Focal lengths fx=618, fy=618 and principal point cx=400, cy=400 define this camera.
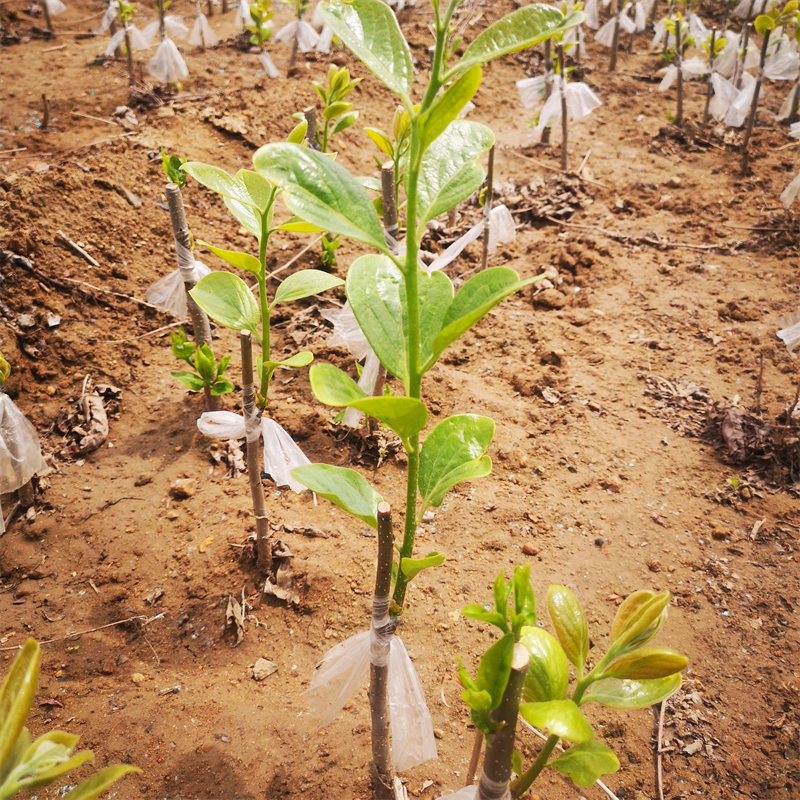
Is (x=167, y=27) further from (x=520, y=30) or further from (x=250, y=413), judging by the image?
(x=520, y=30)

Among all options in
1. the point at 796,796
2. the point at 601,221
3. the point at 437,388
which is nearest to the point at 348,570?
the point at 437,388

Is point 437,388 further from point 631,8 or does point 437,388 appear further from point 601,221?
point 631,8

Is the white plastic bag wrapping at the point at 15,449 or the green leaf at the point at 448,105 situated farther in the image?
the white plastic bag wrapping at the point at 15,449

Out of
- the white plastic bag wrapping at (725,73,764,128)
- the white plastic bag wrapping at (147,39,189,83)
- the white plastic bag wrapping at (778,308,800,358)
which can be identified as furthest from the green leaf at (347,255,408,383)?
the white plastic bag wrapping at (725,73,764,128)

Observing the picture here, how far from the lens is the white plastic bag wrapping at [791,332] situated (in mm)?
2746

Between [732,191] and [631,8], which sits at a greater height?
[631,8]

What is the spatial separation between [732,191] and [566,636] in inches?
178

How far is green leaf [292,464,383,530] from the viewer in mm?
1005

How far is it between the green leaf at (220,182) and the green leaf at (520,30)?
773 millimetres

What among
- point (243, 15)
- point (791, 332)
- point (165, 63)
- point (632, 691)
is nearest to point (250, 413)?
point (632, 691)

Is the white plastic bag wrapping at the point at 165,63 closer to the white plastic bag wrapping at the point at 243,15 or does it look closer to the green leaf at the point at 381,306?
the white plastic bag wrapping at the point at 243,15

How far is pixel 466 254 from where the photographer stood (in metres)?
3.90

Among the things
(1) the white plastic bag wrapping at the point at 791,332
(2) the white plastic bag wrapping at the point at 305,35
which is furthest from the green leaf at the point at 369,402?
(2) the white plastic bag wrapping at the point at 305,35

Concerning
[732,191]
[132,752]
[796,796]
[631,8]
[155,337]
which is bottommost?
[796,796]
